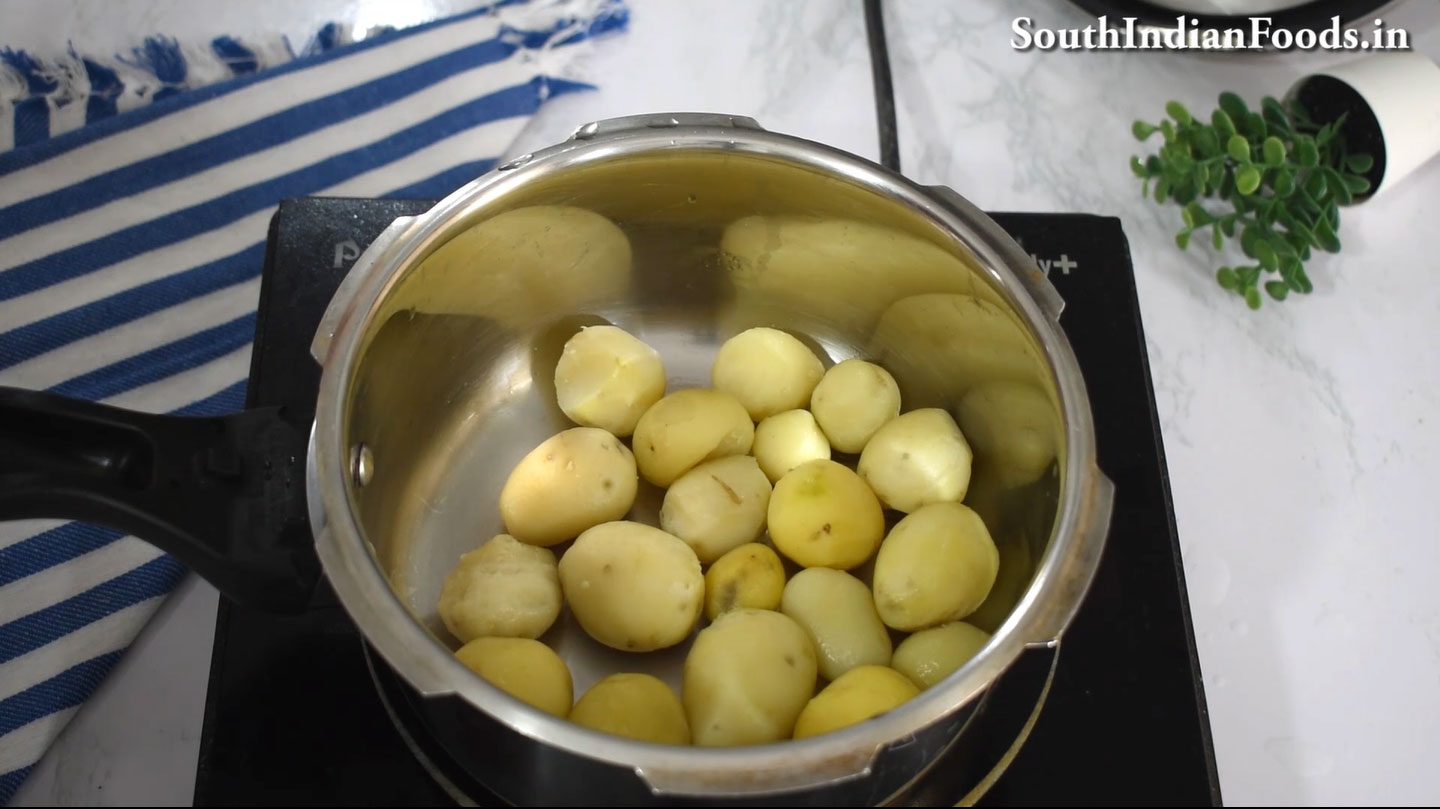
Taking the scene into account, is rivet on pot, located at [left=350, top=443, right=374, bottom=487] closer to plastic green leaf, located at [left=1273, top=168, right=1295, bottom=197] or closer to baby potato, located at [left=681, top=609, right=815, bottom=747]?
baby potato, located at [left=681, top=609, right=815, bottom=747]

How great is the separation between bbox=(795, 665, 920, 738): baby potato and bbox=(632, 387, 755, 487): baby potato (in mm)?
140

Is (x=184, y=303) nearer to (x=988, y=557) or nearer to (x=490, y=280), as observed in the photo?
(x=490, y=280)

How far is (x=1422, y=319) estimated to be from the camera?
0.73m

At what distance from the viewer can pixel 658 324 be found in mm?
629

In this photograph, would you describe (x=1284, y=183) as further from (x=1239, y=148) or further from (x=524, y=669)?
(x=524, y=669)

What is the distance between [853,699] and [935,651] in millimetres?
59

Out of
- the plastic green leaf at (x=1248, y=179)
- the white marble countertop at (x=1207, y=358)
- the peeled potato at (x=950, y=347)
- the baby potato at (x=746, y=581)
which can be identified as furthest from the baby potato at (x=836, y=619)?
the plastic green leaf at (x=1248, y=179)

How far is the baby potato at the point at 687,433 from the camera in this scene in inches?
21.1

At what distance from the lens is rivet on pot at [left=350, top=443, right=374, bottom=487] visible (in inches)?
18.5

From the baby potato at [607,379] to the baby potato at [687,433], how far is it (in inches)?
0.5

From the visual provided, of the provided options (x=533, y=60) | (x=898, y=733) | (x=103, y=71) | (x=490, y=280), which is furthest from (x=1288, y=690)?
(x=103, y=71)

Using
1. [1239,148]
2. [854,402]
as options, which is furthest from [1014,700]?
[1239,148]

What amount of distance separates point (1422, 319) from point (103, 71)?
0.87 meters

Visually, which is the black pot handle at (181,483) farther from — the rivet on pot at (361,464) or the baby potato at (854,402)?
the baby potato at (854,402)
